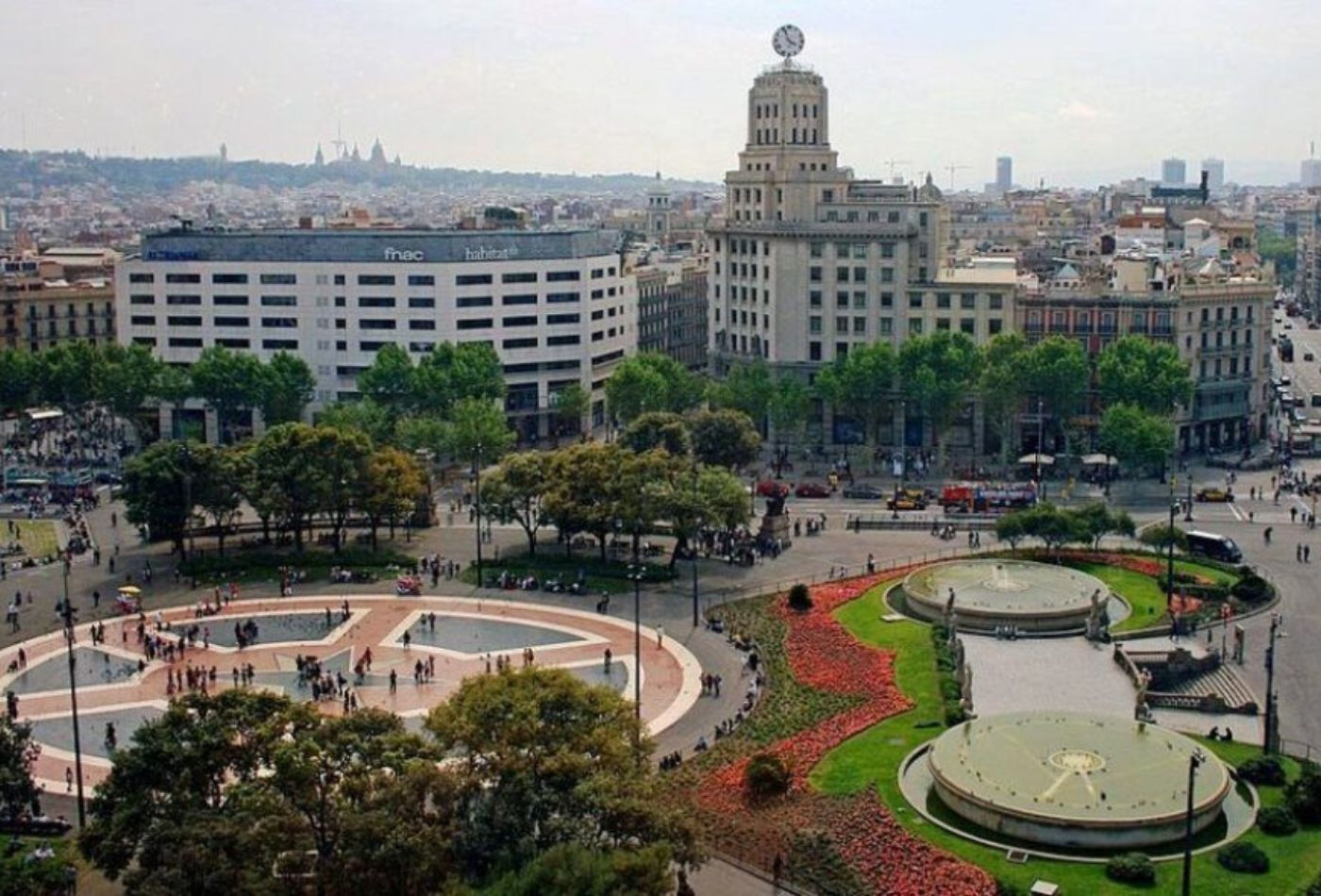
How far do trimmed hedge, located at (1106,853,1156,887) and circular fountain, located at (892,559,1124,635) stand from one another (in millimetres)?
28263

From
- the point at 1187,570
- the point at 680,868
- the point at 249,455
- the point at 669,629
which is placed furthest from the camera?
the point at 249,455

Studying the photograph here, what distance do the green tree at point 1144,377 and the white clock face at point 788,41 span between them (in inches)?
1668

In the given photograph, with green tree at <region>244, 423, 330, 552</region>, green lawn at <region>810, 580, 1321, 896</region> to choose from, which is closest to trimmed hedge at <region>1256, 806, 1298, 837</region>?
green lawn at <region>810, 580, 1321, 896</region>

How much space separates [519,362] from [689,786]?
90.9m

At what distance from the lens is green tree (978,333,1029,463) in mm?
118875

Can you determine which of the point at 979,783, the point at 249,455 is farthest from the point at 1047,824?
the point at 249,455

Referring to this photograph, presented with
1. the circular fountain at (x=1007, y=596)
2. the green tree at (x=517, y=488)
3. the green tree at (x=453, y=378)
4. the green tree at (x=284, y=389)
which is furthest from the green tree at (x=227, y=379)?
the circular fountain at (x=1007, y=596)

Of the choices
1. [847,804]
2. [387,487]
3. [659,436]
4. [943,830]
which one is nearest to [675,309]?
[659,436]

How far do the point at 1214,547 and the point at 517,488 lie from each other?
41474 mm

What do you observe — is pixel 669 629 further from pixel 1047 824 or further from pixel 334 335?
pixel 334 335

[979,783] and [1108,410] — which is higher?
[1108,410]

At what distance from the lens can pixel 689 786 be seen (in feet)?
182

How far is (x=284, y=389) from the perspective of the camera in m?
128

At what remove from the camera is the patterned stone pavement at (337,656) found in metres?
67.3
